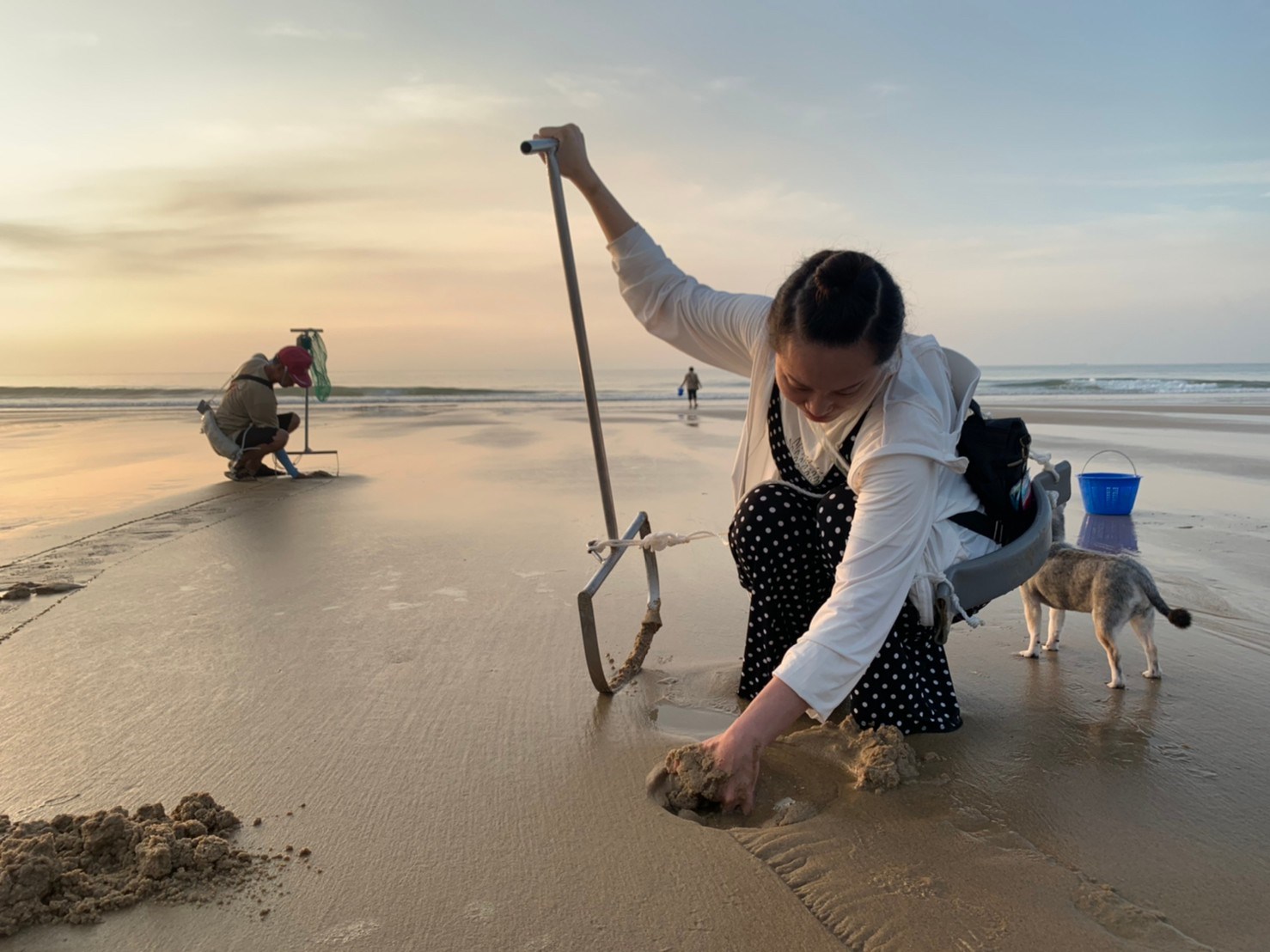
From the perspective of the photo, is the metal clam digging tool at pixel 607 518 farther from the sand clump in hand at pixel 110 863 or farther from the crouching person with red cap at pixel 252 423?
the crouching person with red cap at pixel 252 423

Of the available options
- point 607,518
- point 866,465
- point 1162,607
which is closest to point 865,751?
point 866,465

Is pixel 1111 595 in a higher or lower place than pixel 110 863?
higher

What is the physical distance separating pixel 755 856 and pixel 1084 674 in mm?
1894

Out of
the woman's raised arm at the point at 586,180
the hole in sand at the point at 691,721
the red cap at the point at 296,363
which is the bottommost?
the hole in sand at the point at 691,721

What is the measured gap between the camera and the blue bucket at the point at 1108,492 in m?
5.85

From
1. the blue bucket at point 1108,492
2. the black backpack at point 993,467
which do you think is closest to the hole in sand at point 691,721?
the black backpack at point 993,467

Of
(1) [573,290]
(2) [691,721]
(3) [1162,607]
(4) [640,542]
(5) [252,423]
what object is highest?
(1) [573,290]

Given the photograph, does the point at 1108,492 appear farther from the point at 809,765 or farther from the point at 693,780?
the point at 693,780

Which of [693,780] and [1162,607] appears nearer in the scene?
[693,780]

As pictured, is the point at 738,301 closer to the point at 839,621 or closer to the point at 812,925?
the point at 839,621

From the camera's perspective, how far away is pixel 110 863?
6.22ft

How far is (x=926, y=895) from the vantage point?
6.07ft

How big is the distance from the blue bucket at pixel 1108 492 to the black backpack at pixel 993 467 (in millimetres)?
3720

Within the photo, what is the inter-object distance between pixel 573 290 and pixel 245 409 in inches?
264
